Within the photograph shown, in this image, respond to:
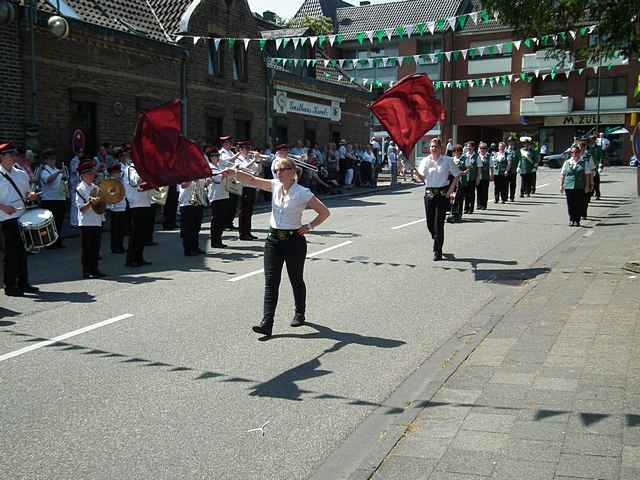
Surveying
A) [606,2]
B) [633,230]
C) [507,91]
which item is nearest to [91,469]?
[606,2]

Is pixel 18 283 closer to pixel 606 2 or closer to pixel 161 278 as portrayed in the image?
pixel 161 278

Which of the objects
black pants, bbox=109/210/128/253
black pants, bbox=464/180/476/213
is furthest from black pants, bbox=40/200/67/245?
black pants, bbox=464/180/476/213

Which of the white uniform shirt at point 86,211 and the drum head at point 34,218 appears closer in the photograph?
the drum head at point 34,218

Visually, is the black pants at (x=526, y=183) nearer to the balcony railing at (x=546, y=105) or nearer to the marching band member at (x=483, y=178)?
the marching band member at (x=483, y=178)

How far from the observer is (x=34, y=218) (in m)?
9.98

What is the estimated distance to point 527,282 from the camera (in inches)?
410

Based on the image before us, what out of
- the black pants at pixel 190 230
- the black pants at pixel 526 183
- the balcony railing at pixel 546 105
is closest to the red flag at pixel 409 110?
the black pants at pixel 190 230

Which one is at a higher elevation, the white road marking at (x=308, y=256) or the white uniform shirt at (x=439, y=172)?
the white uniform shirt at (x=439, y=172)

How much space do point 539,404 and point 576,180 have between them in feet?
39.7

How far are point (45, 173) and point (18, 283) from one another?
19.9 feet

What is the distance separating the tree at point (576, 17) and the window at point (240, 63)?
778 inches

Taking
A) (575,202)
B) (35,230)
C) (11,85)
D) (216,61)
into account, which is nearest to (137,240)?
(35,230)

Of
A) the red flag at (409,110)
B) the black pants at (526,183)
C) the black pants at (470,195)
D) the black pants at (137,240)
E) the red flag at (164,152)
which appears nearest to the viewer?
the red flag at (164,152)

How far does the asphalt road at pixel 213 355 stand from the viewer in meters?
4.73
